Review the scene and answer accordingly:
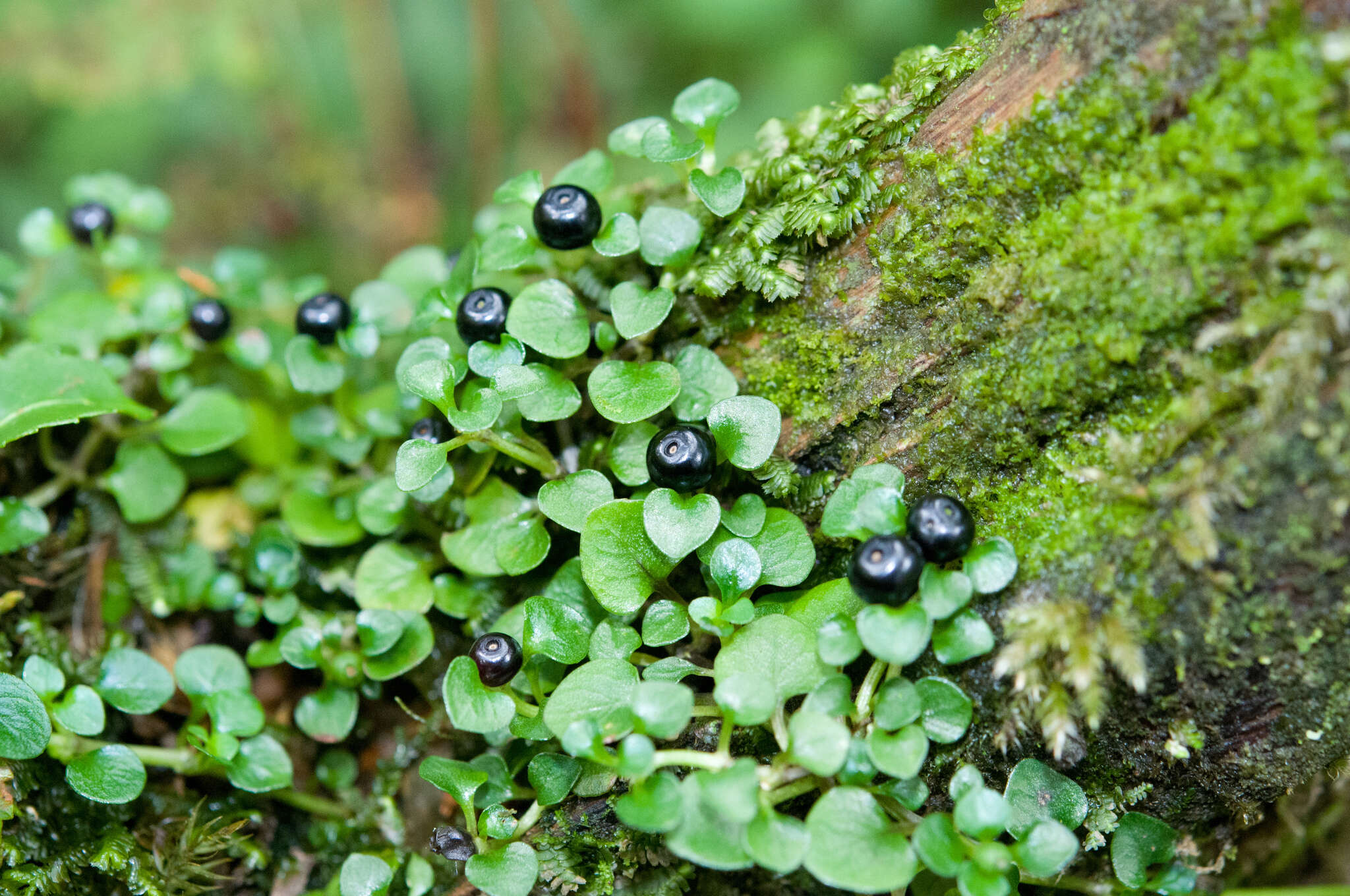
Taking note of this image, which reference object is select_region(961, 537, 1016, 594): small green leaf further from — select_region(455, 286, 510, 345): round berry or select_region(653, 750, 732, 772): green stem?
select_region(455, 286, 510, 345): round berry

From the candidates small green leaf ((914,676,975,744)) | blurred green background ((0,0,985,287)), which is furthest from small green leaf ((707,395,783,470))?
blurred green background ((0,0,985,287))

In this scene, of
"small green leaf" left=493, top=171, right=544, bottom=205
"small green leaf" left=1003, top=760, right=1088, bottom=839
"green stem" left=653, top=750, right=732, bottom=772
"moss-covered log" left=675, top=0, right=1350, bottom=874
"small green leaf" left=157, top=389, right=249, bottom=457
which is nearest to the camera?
"moss-covered log" left=675, top=0, right=1350, bottom=874

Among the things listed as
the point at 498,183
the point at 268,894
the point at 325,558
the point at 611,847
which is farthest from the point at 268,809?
the point at 498,183

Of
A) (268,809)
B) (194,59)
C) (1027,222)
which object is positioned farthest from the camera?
(194,59)

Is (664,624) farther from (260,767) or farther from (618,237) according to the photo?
(260,767)

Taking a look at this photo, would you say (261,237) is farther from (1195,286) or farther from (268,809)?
(1195,286)

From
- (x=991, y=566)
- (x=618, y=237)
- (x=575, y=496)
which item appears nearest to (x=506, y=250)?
(x=618, y=237)
